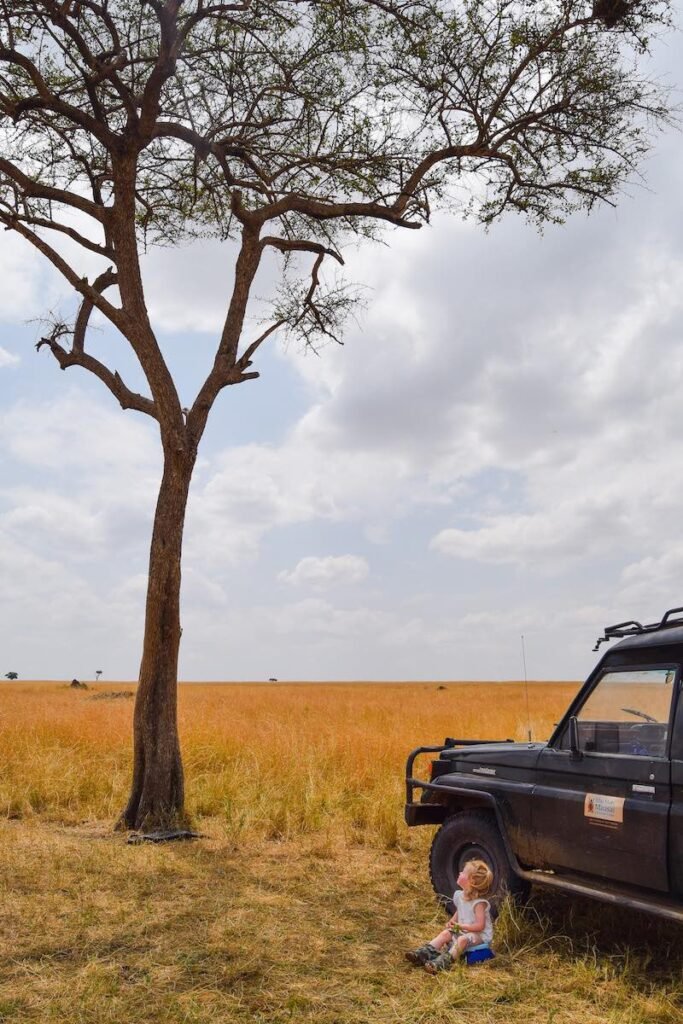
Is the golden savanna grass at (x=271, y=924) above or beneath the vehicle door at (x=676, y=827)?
beneath

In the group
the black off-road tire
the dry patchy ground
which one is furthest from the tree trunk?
the black off-road tire

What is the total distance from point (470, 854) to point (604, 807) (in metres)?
1.64

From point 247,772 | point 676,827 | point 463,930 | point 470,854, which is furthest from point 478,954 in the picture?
point 247,772

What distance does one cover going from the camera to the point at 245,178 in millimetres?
15578

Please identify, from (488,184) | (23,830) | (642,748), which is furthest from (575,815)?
(488,184)

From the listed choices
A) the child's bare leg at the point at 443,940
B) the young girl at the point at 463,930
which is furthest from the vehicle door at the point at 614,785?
the child's bare leg at the point at 443,940

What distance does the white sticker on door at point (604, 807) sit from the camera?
237 inches

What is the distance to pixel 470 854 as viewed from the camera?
739 cm

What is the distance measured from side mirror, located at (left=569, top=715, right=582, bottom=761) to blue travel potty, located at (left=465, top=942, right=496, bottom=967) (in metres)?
1.42

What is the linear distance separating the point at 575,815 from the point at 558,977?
1.05 m

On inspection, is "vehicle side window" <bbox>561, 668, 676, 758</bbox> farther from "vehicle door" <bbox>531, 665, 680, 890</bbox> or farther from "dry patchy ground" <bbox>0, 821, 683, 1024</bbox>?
"dry patchy ground" <bbox>0, 821, 683, 1024</bbox>

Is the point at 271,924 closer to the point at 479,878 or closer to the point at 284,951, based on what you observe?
the point at 284,951

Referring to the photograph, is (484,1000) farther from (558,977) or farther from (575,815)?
(575,815)

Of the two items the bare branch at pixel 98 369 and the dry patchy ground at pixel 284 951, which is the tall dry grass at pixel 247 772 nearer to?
the dry patchy ground at pixel 284 951
